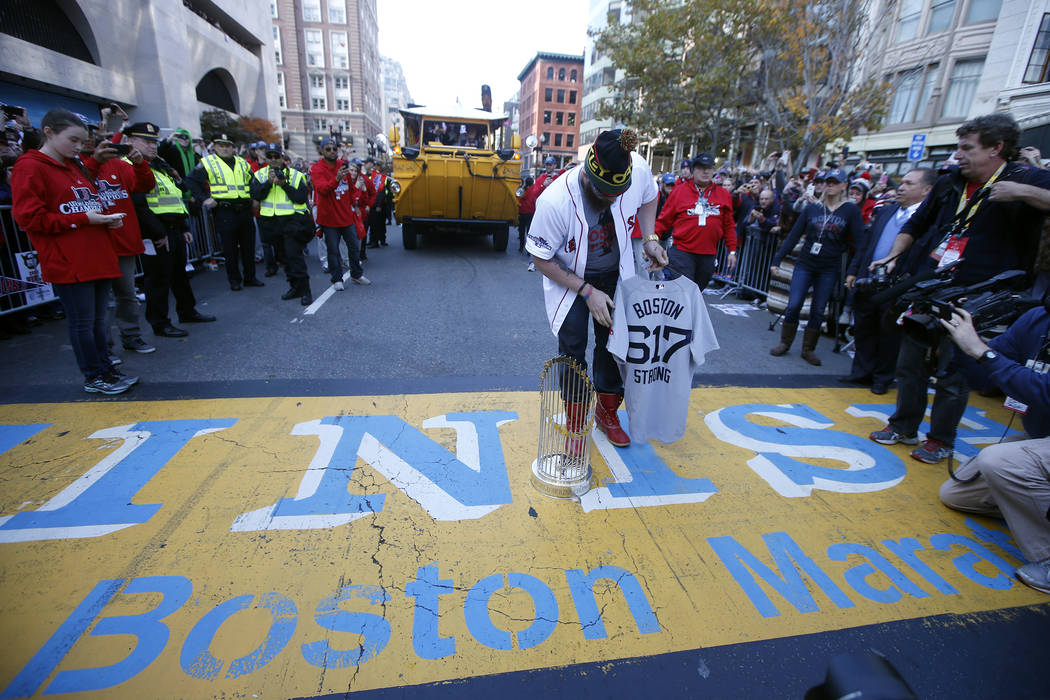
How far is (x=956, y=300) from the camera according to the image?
267 centimetres

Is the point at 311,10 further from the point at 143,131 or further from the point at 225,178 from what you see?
the point at 143,131

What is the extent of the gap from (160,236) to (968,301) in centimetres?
647

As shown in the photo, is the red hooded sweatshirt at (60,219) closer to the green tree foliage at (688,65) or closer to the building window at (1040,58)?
the green tree foliage at (688,65)

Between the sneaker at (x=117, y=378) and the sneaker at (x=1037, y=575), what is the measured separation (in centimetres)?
592

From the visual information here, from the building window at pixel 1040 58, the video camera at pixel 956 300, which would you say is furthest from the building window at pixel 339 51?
the video camera at pixel 956 300

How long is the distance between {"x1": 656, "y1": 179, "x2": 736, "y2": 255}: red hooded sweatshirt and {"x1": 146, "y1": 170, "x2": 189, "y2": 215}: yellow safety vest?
5.36 m

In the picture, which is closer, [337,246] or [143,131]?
[143,131]

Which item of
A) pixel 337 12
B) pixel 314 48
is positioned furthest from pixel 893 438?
pixel 337 12

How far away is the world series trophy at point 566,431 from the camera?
112 inches

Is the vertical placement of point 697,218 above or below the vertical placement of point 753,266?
above

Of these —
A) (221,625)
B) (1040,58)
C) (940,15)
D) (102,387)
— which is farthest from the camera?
(940,15)

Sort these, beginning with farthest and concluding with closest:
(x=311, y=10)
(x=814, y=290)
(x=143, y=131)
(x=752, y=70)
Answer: (x=311, y=10)
(x=752, y=70)
(x=814, y=290)
(x=143, y=131)

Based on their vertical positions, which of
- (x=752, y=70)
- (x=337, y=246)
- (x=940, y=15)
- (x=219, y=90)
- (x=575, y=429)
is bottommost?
(x=575, y=429)

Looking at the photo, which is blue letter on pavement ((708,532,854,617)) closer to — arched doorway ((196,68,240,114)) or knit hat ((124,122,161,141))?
knit hat ((124,122,161,141))
